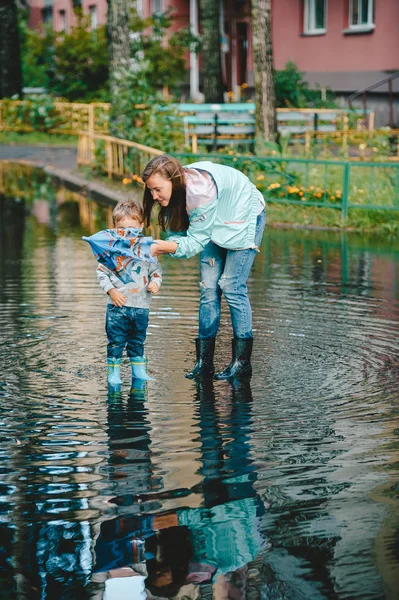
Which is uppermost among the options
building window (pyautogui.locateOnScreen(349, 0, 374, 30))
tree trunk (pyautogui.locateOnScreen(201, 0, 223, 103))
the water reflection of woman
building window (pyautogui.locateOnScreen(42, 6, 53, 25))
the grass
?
building window (pyautogui.locateOnScreen(42, 6, 53, 25))

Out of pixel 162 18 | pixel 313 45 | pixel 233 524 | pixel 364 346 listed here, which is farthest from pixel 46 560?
pixel 162 18

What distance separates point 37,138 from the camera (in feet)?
113

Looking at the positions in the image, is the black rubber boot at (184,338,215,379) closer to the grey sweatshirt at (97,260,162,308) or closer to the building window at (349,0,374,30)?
the grey sweatshirt at (97,260,162,308)

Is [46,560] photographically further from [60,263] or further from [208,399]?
[60,263]

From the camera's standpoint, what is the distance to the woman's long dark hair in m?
6.38

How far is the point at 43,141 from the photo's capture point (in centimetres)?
3369

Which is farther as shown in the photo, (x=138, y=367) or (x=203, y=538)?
(x=138, y=367)

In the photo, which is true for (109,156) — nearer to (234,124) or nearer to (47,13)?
(234,124)

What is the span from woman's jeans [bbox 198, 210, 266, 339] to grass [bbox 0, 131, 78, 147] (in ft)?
82.7

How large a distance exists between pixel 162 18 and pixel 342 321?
30332 millimetres

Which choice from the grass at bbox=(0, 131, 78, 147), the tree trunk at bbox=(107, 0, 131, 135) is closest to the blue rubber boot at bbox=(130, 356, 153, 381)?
the tree trunk at bbox=(107, 0, 131, 135)

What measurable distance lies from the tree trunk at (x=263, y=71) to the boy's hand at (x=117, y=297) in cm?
1172

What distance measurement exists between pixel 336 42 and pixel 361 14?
43.3 inches

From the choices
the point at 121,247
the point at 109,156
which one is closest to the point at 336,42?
the point at 109,156
